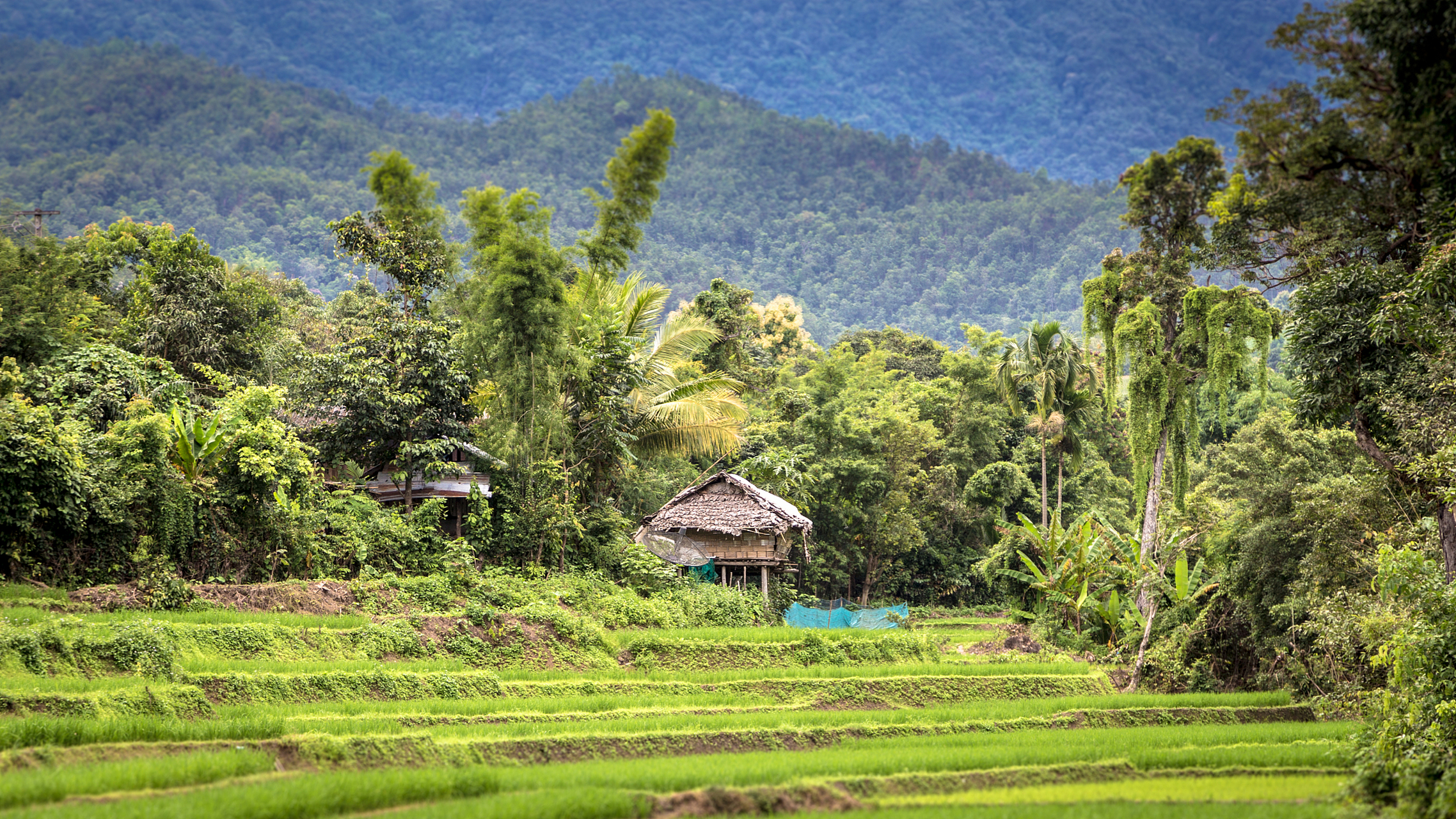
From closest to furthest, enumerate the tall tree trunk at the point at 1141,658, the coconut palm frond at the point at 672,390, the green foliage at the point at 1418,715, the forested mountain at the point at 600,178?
the green foliage at the point at 1418,715 → the tall tree trunk at the point at 1141,658 → the coconut palm frond at the point at 672,390 → the forested mountain at the point at 600,178

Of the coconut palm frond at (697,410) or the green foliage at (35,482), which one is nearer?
the green foliage at (35,482)

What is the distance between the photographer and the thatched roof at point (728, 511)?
78.7 feet

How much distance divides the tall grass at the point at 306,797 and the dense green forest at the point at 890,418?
24.2ft

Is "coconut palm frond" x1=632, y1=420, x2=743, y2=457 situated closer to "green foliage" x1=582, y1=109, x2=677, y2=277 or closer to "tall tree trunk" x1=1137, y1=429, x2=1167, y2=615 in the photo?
"green foliage" x1=582, y1=109, x2=677, y2=277

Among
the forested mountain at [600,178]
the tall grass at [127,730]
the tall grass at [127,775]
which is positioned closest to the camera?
the tall grass at [127,775]

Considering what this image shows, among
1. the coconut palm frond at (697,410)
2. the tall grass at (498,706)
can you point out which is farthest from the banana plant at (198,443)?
the coconut palm frond at (697,410)

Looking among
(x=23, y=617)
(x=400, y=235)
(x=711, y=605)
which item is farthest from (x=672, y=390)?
(x=23, y=617)

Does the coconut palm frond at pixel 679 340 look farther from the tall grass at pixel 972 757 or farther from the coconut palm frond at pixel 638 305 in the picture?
the tall grass at pixel 972 757

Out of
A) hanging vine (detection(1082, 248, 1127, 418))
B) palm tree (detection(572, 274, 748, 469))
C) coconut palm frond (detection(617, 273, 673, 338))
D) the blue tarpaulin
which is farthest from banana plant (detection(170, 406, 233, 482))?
hanging vine (detection(1082, 248, 1127, 418))

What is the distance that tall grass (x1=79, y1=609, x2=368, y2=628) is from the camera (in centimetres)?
1297

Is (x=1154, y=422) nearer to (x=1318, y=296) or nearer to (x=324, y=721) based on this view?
(x=1318, y=296)

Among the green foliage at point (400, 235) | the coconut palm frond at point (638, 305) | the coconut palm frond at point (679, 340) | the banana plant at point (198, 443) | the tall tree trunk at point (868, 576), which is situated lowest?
the tall tree trunk at point (868, 576)

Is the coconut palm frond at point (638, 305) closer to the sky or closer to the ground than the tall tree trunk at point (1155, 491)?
closer to the sky

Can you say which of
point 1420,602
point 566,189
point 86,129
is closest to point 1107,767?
point 1420,602
